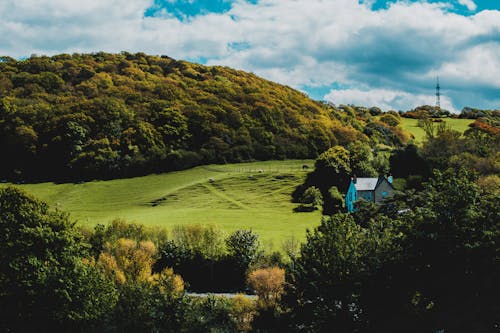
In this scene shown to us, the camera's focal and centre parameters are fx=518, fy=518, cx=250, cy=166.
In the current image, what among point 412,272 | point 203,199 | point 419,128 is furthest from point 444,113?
point 412,272

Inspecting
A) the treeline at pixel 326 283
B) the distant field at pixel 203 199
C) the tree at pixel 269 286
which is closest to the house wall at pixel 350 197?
the distant field at pixel 203 199

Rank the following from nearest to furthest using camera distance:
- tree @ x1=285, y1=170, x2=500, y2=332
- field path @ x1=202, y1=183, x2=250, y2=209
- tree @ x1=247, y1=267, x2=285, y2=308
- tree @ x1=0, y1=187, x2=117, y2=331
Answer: tree @ x1=285, y1=170, x2=500, y2=332, tree @ x1=0, y1=187, x2=117, y2=331, tree @ x1=247, y1=267, x2=285, y2=308, field path @ x1=202, y1=183, x2=250, y2=209

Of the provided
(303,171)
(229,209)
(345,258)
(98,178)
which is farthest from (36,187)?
(345,258)

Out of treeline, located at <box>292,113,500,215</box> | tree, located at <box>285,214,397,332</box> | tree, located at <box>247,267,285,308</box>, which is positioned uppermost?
treeline, located at <box>292,113,500,215</box>

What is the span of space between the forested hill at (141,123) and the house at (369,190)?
34.8m

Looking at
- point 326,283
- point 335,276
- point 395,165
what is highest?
point 395,165

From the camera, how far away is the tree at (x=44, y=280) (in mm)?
31250

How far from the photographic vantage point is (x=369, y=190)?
74.1 meters

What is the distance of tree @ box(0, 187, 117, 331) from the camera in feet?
103

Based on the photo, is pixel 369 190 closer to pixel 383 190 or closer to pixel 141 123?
pixel 383 190

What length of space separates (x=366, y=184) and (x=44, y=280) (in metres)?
53.3

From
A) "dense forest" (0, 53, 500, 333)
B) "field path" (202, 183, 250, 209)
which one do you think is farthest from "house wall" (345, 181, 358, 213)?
"field path" (202, 183, 250, 209)

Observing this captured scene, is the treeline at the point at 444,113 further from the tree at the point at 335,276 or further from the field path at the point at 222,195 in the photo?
the tree at the point at 335,276

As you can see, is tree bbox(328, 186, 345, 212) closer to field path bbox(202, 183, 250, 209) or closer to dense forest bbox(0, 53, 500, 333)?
dense forest bbox(0, 53, 500, 333)
